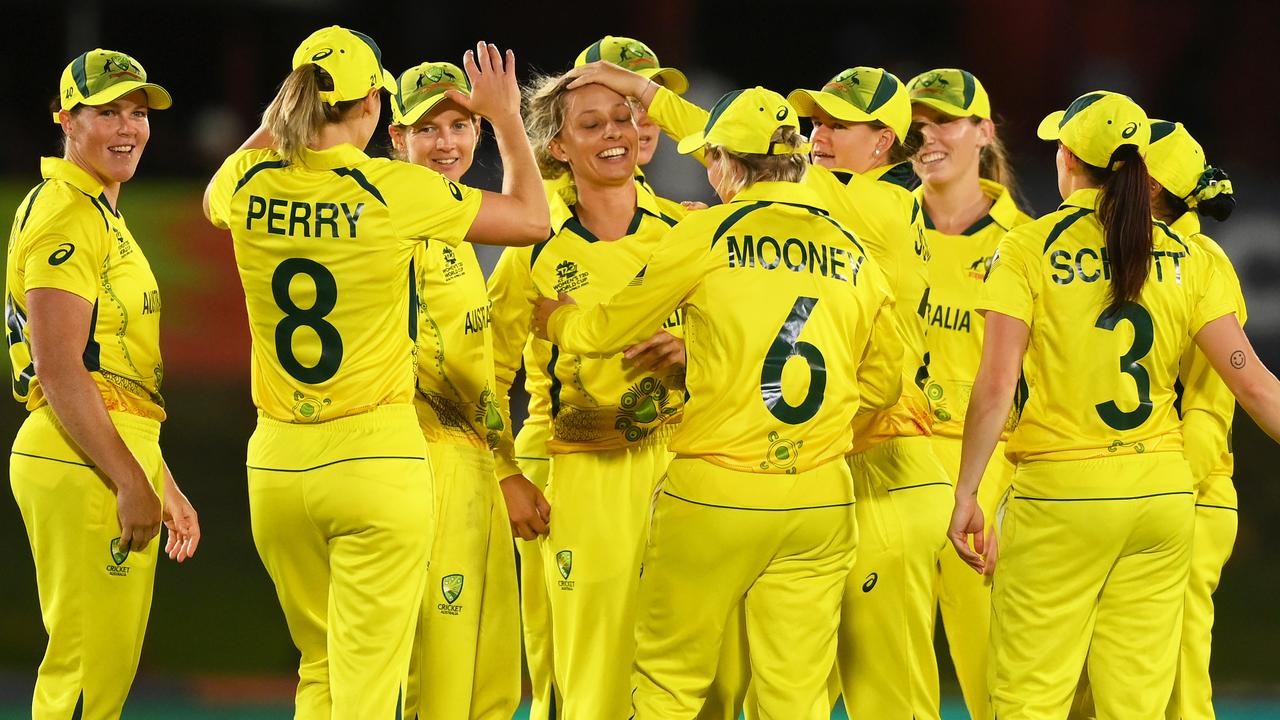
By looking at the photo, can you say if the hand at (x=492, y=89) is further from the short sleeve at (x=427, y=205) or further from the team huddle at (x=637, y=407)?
the short sleeve at (x=427, y=205)

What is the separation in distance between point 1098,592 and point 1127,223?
97 cm

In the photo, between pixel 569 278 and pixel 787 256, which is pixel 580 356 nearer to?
pixel 569 278

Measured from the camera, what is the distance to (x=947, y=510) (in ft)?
14.6

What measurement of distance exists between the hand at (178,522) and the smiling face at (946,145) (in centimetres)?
264

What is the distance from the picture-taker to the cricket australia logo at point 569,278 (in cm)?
447

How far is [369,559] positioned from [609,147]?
1449 mm

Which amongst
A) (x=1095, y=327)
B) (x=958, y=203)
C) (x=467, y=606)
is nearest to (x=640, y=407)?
(x=467, y=606)

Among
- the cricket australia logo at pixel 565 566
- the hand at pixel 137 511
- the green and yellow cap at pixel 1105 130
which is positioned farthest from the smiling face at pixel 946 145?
the hand at pixel 137 511

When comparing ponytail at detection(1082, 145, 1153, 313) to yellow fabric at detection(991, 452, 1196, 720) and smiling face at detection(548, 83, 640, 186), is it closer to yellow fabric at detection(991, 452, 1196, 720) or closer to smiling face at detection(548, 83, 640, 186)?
yellow fabric at detection(991, 452, 1196, 720)

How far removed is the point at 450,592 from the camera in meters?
4.30

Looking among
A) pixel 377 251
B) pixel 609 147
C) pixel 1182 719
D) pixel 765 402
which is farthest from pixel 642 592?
pixel 1182 719

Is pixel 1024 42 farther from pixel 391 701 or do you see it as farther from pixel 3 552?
pixel 391 701

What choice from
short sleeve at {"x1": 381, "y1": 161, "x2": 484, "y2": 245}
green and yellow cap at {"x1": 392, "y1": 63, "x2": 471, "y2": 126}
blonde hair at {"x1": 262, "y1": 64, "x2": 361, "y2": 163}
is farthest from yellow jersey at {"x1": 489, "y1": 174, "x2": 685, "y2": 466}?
blonde hair at {"x1": 262, "y1": 64, "x2": 361, "y2": 163}

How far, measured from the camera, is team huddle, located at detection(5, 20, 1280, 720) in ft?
12.2
